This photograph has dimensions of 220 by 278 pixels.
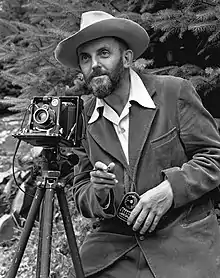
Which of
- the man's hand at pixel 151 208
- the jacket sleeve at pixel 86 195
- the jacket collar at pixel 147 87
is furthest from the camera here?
the jacket collar at pixel 147 87

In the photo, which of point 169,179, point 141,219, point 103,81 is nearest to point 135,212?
point 141,219

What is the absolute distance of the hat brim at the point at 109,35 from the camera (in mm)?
2125

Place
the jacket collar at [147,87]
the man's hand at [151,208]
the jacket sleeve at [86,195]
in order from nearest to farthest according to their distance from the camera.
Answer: the man's hand at [151,208] → the jacket sleeve at [86,195] → the jacket collar at [147,87]

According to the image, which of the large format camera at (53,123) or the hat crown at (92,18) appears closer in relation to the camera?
the large format camera at (53,123)

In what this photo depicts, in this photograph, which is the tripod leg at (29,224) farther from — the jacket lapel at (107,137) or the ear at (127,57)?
the ear at (127,57)

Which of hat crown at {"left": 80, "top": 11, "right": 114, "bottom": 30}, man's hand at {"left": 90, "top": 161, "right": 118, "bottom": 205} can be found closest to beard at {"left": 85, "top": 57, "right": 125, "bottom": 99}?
hat crown at {"left": 80, "top": 11, "right": 114, "bottom": 30}

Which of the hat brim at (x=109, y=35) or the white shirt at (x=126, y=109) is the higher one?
the hat brim at (x=109, y=35)

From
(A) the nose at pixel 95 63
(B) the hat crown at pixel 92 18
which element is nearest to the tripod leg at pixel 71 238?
(A) the nose at pixel 95 63

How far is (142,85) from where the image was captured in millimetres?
2215

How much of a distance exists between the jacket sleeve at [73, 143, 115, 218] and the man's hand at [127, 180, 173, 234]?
0.40 ft

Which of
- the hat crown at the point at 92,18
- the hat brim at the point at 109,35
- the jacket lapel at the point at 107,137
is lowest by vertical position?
the jacket lapel at the point at 107,137

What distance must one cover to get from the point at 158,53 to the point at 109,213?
2.05 m

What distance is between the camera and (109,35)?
2.17m

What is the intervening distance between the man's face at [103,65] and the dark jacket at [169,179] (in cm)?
14
